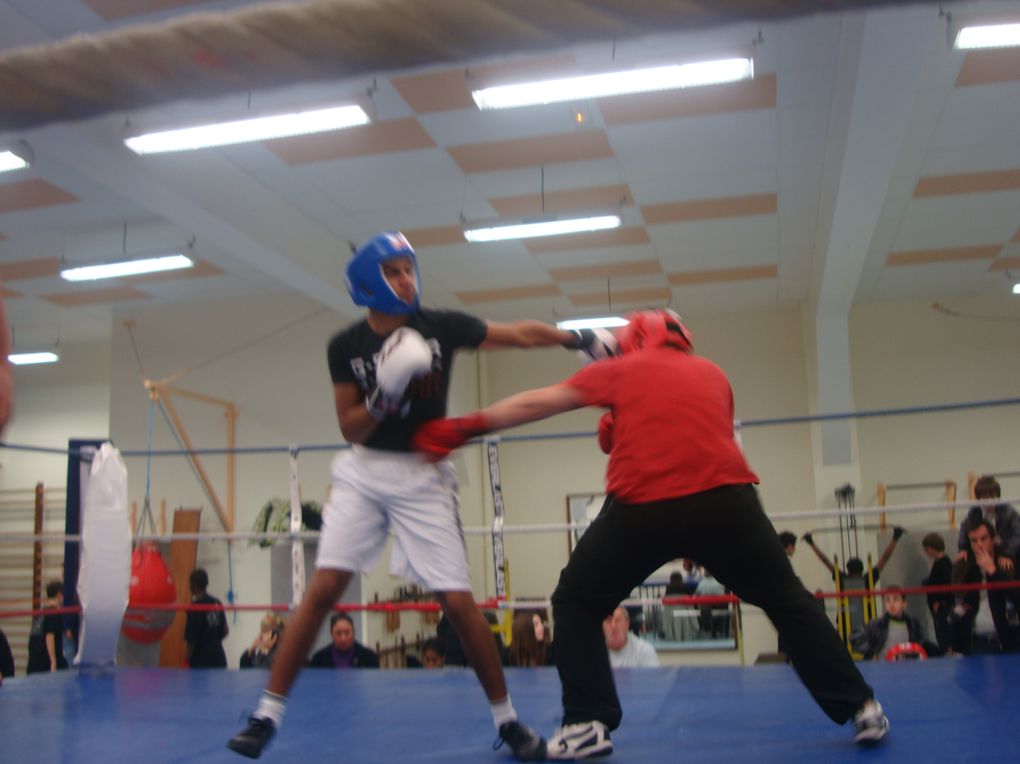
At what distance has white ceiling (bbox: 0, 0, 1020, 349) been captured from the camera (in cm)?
445

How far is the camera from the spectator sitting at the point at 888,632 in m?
3.91

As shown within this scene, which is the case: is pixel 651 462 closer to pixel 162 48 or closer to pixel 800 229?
pixel 162 48

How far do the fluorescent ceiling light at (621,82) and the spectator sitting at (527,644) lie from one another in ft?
7.70

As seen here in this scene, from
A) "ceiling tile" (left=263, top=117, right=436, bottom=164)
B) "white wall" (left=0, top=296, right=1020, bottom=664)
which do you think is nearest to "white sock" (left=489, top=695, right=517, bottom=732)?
"ceiling tile" (left=263, top=117, right=436, bottom=164)

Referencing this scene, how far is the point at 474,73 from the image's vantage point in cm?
448

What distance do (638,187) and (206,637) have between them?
12.1 ft

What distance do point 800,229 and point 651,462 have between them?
19.0ft

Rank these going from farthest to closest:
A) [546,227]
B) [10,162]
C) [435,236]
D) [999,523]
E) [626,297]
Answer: [626,297], [435,236], [546,227], [10,162], [999,523]

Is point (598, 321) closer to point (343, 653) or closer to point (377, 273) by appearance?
point (343, 653)

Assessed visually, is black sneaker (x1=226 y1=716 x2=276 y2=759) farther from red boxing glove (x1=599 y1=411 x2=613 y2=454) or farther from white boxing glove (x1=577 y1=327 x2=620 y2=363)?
white boxing glove (x1=577 y1=327 x2=620 y2=363)

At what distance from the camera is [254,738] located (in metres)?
1.87

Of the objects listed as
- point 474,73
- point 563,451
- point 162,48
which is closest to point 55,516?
point 563,451

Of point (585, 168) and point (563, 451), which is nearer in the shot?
point (585, 168)

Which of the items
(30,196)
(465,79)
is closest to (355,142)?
(465,79)
